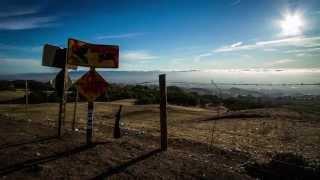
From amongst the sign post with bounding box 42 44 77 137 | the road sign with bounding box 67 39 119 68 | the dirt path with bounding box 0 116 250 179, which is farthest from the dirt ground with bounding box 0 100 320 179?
the road sign with bounding box 67 39 119 68

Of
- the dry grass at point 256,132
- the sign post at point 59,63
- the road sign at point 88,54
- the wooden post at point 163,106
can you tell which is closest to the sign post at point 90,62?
the road sign at point 88,54

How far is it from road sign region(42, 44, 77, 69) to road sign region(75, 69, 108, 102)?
1662 mm

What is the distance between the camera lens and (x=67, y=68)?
1104 cm

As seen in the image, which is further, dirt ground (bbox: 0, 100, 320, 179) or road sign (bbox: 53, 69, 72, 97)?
road sign (bbox: 53, 69, 72, 97)

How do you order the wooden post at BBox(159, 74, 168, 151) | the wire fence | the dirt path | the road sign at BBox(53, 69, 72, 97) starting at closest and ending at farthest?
the dirt path → the wooden post at BBox(159, 74, 168, 151) → the wire fence → the road sign at BBox(53, 69, 72, 97)

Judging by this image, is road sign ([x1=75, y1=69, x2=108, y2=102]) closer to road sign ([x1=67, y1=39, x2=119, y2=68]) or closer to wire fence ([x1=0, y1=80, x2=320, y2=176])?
road sign ([x1=67, y1=39, x2=119, y2=68])

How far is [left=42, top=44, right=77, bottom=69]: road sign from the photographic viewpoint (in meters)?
10.7

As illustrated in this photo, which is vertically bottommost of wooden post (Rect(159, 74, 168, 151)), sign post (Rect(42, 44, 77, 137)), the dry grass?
the dry grass

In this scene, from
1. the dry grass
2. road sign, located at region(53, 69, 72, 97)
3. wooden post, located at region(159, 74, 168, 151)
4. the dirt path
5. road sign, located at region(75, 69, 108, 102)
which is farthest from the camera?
road sign, located at region(53, 69, 72, 97)

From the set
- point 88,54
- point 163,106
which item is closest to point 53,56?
point 88,54

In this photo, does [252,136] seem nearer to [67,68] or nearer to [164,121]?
[164,121]

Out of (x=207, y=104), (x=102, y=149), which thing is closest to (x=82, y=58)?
(x=102, y=149)

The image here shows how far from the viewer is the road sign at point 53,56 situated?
10.7 meters

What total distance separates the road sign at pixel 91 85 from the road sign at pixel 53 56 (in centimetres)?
166
